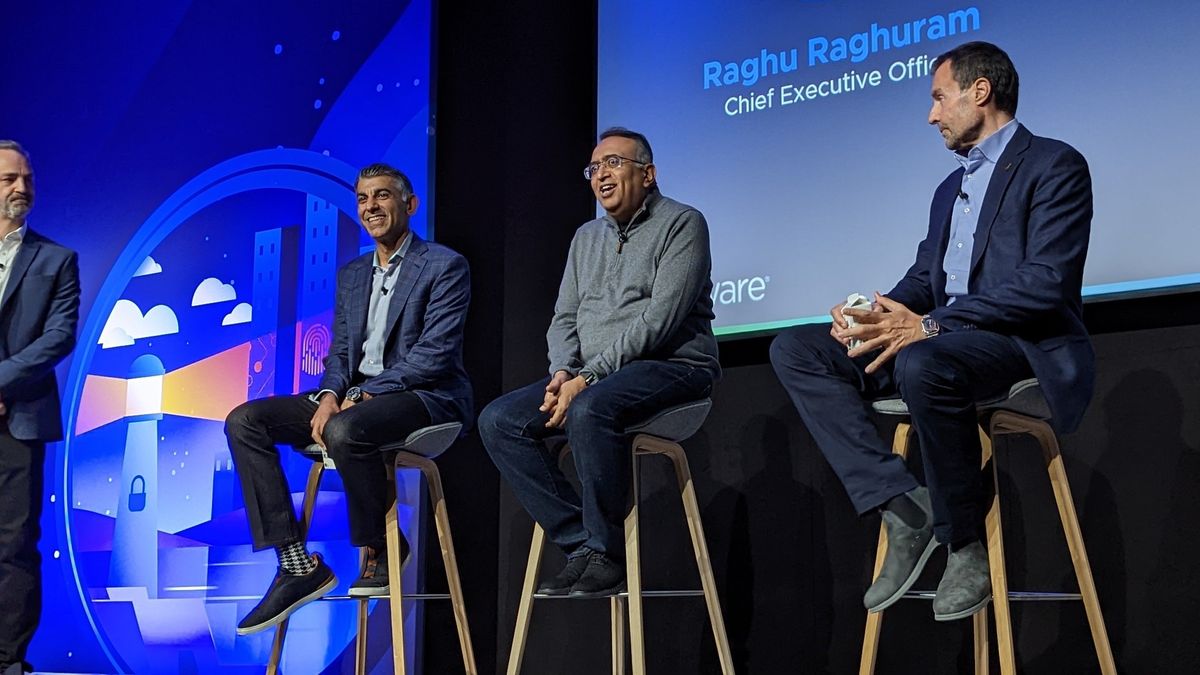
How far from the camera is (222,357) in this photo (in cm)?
470

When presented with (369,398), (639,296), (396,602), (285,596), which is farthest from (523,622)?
(639,296)

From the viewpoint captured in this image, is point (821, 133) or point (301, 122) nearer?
point (821, 133)

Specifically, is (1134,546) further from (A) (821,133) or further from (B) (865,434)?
(A) (821,133)

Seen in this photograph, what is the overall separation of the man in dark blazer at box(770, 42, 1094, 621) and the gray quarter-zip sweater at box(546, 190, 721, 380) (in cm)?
35

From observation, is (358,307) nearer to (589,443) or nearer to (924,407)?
(589,443)

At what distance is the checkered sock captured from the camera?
3.35 m

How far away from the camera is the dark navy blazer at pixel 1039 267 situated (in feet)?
8.31

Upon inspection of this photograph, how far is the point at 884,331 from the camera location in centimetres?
267

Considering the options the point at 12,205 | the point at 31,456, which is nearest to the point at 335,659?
the point at 31,456

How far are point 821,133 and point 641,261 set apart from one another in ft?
2.71

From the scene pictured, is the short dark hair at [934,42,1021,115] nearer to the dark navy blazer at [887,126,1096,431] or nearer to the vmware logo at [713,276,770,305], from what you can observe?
the dark navy blazer at [887,126,1096,431]

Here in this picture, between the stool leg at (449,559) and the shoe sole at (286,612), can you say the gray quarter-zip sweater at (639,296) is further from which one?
the shoe sole at (286,612)

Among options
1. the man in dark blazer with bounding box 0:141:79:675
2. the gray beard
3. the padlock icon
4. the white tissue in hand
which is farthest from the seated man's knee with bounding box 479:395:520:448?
the padlock icon

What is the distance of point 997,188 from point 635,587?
1257 mm
